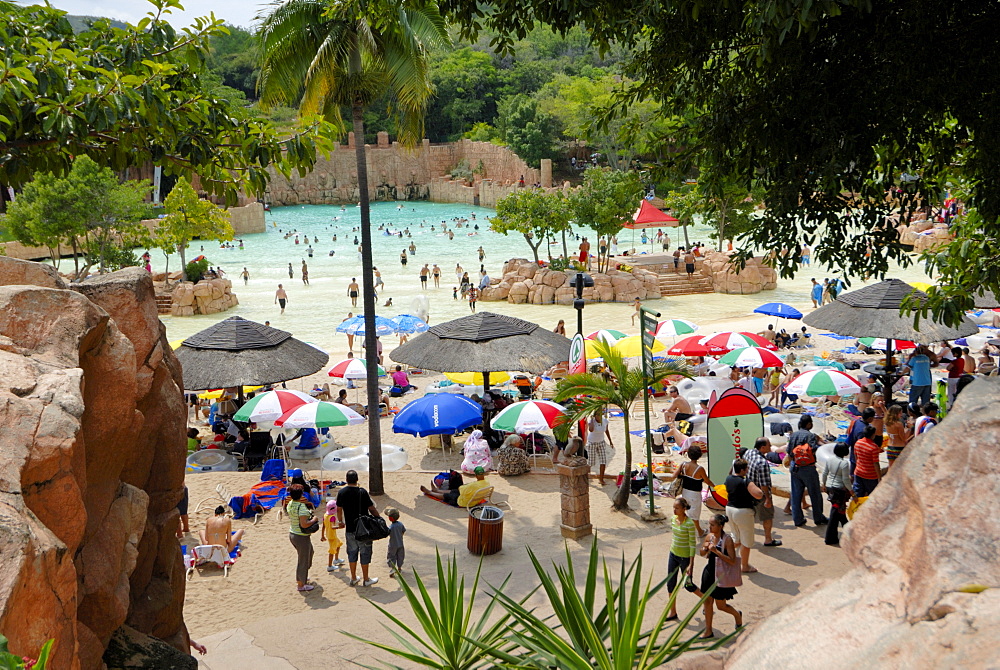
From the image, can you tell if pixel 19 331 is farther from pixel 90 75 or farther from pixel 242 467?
pixel 242 467

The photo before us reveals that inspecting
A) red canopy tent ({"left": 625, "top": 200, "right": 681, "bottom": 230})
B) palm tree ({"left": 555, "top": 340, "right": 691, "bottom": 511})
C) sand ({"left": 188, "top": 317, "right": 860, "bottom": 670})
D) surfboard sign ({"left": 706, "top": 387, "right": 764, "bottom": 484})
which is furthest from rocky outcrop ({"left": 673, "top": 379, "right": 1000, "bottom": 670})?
red canopy tent ({"left": 625, "top": 200, "right": 681, "bottom": 230})

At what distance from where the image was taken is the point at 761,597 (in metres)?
8.73

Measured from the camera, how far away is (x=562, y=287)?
1347 inches

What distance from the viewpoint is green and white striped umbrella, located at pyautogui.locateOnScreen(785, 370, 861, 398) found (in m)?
14.2

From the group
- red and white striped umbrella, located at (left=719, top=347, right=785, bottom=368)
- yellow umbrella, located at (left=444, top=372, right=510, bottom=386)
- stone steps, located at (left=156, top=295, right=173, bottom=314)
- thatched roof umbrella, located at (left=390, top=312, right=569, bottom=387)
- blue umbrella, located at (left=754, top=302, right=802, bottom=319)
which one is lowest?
stone steps, located at (left=156, top=295, right=173, bottom=314)

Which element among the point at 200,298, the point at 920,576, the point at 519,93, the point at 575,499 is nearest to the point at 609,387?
the point at 575,499

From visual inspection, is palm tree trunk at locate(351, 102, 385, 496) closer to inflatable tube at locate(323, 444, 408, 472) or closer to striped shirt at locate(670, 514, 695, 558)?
inflatable tube at locate(323, 444, 408, 472)

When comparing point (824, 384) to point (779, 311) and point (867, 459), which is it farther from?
point (779, 311)

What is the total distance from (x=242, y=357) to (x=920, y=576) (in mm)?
11674

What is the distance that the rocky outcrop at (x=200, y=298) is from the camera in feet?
114

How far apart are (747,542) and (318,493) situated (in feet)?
19.7

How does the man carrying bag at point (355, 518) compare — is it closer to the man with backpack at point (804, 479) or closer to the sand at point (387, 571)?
the sand at point (387, 571)

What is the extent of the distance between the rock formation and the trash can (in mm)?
3864

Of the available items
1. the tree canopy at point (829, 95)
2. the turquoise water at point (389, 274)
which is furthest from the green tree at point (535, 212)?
the tree canopy at point (829, 95)
